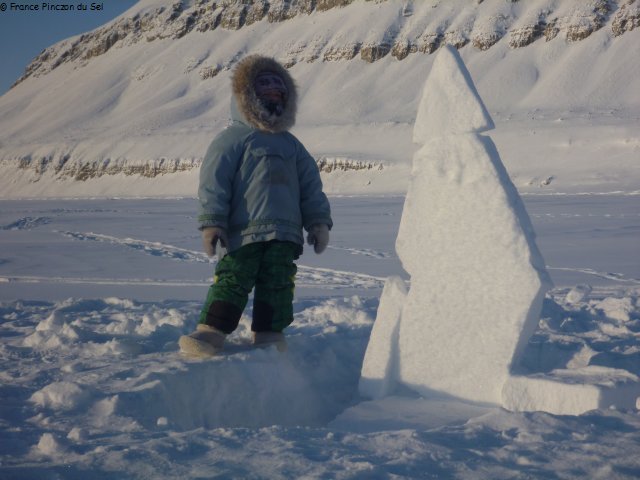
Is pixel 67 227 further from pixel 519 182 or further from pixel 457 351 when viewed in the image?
pixel 519 182

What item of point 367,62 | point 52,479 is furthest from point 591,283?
point 367,62

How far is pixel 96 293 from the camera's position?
223 inches

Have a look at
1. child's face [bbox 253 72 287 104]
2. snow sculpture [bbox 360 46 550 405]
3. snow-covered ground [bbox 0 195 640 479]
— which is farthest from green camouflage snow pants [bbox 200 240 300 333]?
child's face [bbox 253 72 287 104]

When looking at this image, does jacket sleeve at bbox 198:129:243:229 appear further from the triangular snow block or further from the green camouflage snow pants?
the triangular snow block

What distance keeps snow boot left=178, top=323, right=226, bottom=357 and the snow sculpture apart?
0.70m

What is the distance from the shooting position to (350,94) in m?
61.8

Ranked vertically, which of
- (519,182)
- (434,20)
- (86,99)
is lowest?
(519,182)

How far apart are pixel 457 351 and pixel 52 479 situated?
178cm

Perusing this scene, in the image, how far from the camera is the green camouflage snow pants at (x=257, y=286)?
3426 millimetres

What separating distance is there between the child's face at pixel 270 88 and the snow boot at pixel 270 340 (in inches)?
45.8

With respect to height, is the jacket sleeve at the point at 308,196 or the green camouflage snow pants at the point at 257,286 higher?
the jacket sleeve at the point at 308,196

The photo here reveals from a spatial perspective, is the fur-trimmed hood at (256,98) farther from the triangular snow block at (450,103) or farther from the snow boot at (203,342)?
the snow boot at (203,342)

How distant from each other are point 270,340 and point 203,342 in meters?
0.37

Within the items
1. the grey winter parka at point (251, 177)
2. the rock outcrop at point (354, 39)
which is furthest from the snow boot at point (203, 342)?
the rock outcrop at point (354, 39)
